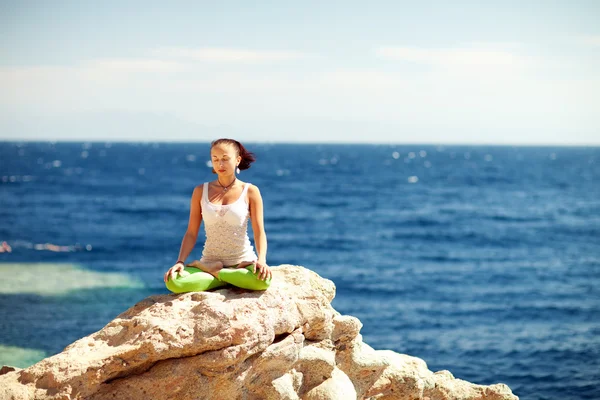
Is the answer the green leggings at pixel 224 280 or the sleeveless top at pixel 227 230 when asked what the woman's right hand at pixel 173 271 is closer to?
the green leggings at pixel 224 280

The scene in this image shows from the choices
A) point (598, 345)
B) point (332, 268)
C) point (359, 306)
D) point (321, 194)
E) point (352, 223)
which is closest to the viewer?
point (598, 345)

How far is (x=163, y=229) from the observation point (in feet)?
182

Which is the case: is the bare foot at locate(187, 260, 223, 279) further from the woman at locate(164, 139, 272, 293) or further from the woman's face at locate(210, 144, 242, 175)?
the woman's face at locate(210, 144, 242, 175)

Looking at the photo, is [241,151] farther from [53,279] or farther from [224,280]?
[53,279]

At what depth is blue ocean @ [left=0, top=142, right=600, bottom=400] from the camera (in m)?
25.0

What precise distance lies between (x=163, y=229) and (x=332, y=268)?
19407 millimetres

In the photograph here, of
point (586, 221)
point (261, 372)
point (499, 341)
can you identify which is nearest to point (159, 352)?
point (261, 372)

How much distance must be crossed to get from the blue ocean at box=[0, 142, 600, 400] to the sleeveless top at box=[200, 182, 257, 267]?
1497cm

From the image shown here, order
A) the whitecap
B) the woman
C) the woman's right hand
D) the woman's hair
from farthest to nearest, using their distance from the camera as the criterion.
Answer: the whitecap
the woman's hair
the woman
the woman's right hand

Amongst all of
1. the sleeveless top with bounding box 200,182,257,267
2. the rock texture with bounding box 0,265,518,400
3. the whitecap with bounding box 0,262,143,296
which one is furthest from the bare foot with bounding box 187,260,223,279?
the whitecap with bounding box 0,262,143,296

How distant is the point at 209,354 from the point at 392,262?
123 ft

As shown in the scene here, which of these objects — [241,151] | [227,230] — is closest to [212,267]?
[227,230]

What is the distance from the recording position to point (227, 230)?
26.8ft

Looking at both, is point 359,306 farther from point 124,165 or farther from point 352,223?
point 124,165
